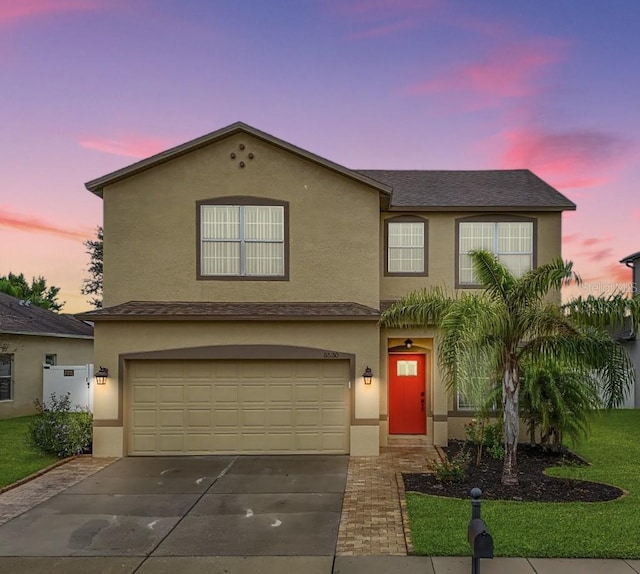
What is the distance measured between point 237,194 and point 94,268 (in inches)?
1493

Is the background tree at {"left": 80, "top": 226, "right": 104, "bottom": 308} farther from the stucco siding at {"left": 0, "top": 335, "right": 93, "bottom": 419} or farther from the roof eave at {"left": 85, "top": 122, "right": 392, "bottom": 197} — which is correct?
the roof eave at {"left": 85, "top": 122, "right": 392, "bottom": 197}

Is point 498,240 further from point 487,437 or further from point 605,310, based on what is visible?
point 605,310

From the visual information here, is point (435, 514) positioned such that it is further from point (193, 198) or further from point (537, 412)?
point (193, 198)

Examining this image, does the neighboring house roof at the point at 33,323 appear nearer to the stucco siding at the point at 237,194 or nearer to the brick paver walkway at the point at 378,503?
the stucco siding at the point at 237,194

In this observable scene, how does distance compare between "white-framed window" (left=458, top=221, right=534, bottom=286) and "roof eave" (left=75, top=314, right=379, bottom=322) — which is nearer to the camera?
"roof eave" (left=75, top=314, right=379, bottom=322)

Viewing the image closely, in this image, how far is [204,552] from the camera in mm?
7184

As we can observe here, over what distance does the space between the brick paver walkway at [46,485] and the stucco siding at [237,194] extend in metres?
3.83

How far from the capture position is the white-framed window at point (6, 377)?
2083 cm

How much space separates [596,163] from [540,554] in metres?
16.1

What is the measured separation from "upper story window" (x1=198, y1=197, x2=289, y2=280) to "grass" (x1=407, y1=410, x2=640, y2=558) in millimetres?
6840


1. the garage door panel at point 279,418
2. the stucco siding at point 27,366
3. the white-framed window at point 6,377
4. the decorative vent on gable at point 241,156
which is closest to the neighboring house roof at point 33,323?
the stucco siding at point 27,366

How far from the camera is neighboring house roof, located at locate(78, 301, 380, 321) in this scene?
13008mm

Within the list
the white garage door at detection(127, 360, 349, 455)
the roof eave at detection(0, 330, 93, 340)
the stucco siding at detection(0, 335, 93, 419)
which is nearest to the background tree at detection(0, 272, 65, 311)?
the roof eave at detection(0, 330, 93, 340)

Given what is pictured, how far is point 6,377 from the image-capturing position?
68.8 ft
